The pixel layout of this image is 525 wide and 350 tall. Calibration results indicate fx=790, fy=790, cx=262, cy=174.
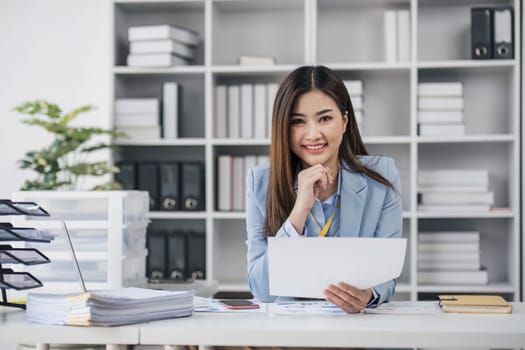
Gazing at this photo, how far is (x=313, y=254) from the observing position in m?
1.80

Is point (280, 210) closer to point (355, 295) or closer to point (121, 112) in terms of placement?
point (355, 295)

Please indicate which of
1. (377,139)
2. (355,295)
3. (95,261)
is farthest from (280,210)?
(377,139)

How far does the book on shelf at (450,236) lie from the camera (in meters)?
3.88

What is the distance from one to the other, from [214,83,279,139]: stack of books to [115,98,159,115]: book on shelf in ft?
1.03

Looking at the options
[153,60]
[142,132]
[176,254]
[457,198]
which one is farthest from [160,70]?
[457,198]

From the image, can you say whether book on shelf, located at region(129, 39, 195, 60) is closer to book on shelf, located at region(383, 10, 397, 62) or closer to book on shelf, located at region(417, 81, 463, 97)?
book on shelf, located at region(383, 10, 397, 62)

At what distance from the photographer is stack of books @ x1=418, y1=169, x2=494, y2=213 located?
385 centimetres

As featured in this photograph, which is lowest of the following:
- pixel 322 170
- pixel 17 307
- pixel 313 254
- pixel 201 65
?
pixel 17 307

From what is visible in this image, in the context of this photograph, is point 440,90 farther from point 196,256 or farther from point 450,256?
point 196,256

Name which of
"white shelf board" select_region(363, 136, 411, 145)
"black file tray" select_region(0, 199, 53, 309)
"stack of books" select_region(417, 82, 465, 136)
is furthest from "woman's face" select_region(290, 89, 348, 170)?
"stack of books" select_region(417, 82, 465, 136)

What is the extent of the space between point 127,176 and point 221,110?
0.58 m

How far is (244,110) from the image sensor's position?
4.00m

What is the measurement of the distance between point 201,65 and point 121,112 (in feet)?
1.77

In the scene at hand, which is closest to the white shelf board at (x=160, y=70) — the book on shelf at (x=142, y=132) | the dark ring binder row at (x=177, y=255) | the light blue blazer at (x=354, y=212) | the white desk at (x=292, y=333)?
the book on shelf at (x=142, y=132)
